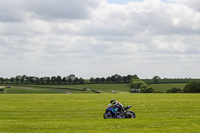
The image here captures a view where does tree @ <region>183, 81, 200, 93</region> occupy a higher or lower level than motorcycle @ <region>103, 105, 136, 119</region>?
higher

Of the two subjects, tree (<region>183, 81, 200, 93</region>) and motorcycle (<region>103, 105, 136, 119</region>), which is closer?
motorcycle (<region>103, 105, 136, 119</region>)

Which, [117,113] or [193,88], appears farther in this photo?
[193,88]

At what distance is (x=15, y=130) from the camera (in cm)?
2370

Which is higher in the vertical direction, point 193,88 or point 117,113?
point 193,88

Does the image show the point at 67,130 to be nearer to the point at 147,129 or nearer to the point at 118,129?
the point at 118,129

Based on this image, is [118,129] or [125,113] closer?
[118,129]

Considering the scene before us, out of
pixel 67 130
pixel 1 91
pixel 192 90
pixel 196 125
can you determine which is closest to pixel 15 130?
pixel 67 130

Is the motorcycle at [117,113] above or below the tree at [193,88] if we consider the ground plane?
below

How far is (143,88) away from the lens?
597ft

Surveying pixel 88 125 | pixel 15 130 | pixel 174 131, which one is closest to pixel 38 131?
pixel 15 130

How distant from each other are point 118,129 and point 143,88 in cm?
15996

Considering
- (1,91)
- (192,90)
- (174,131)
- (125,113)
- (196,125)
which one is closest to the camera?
(174,131)

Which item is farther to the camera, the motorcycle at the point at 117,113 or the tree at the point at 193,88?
the tree at the point at 193,88

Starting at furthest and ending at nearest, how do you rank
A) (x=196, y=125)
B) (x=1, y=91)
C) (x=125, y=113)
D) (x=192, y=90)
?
(x=1, y=91) → (x=192, y=90) → (x=125, y=113) → (x=196, y=125)
